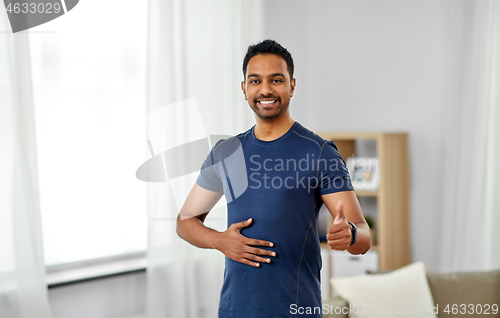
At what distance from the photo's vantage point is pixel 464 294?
2287 millimetres

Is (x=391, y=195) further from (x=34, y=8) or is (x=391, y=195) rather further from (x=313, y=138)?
(x=34, y=8)

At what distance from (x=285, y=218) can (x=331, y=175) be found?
0.56ft

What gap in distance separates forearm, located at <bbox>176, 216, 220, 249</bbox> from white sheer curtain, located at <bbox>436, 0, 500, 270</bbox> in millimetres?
1987

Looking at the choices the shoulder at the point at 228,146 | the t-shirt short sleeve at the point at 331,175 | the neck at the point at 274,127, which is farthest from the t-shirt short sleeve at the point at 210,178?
the t-shirt short sleeve at the point at 331,175

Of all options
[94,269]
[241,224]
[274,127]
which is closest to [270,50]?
[274,127]

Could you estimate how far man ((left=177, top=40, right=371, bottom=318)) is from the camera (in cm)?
123

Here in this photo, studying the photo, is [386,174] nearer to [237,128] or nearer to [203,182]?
[237,128]

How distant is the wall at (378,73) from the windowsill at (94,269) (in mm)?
1625

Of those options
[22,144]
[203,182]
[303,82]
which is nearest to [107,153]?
[22,144]

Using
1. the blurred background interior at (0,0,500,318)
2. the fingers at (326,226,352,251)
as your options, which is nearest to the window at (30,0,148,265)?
the blurred background interior at (0,0,500,318)

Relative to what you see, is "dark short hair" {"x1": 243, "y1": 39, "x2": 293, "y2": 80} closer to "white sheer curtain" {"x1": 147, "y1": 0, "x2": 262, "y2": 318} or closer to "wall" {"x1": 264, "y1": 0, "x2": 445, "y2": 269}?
"white sheer curtain" {"x1": 147, "y1": 0, "x2": 262, "y2": 318}

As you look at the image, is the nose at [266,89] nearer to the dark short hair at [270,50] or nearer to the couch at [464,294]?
the dark short hair at [270,50]

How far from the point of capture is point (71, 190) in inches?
92.8

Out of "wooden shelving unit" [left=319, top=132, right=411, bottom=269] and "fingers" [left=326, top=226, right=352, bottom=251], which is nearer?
"fingers" [left=326, top=226, right=352, bottom=251]
